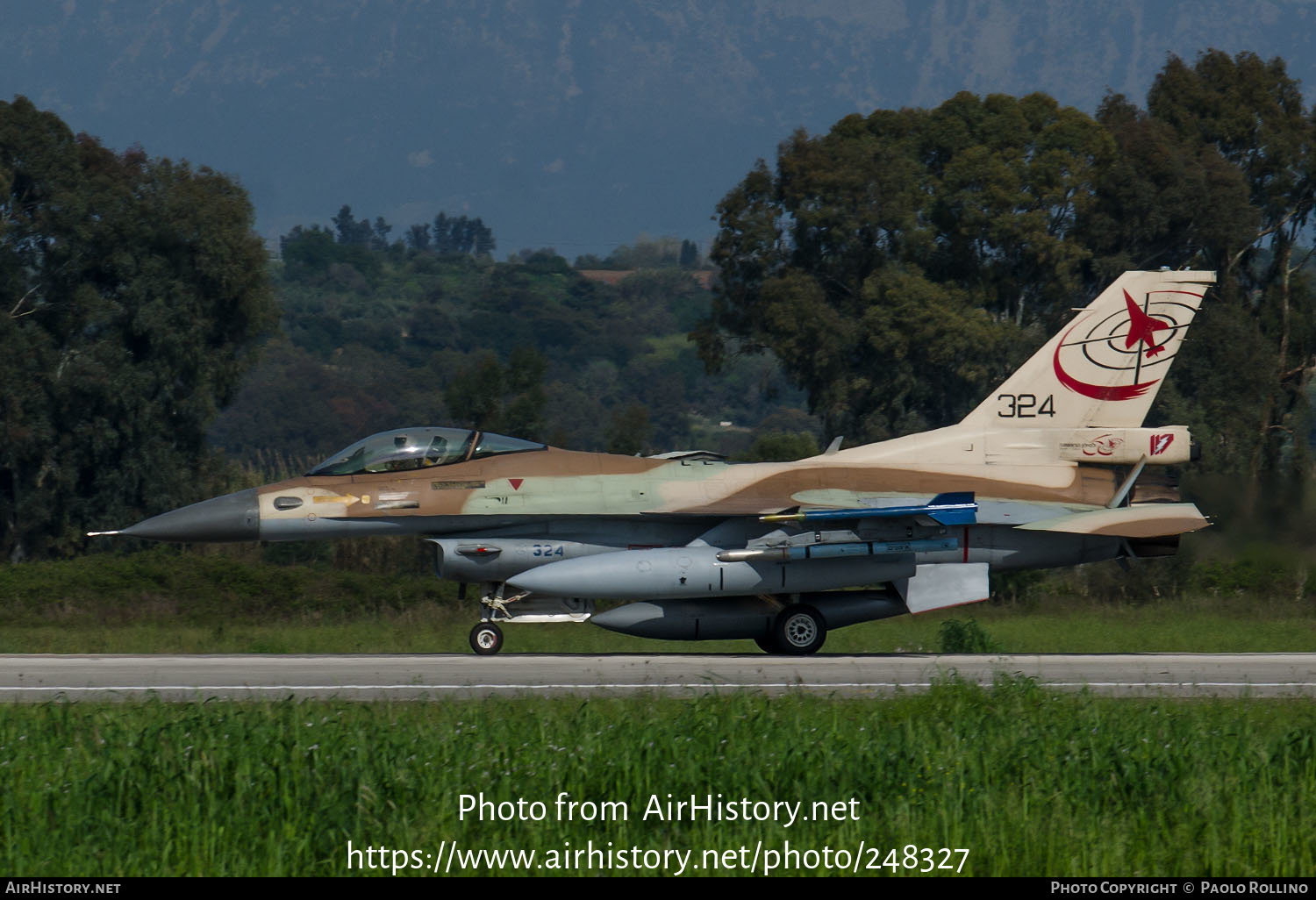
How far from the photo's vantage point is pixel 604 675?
551 inches

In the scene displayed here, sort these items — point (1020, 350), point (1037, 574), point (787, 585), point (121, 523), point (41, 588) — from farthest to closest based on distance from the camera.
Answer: point (1020, 350)
point (121, 523)
point (1037, 574)
point (41, 588)
point (787, 585)

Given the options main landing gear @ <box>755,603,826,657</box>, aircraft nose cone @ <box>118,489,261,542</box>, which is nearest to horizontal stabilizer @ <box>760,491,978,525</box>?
main landing gear @ <box>755,603,826,657</box>

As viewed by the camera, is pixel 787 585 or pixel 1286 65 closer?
pixel 787 585

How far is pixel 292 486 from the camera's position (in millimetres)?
16641

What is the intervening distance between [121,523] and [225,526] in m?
17.4

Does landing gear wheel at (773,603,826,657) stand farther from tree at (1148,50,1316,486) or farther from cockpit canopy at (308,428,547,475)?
tree at (1148,50,1316,486)

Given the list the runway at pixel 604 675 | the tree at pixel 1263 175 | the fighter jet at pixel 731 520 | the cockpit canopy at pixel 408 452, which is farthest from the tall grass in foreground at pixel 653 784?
the tree at pixel 1263 175

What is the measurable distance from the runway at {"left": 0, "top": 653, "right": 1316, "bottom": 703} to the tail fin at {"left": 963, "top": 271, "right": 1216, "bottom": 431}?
3.00m

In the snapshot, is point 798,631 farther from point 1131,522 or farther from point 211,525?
point 211,525

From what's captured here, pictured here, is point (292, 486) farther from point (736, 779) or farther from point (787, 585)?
point (736, 779)

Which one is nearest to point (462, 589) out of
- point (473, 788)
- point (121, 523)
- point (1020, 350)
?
point (473, 788)

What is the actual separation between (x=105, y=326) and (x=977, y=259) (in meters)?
21.9
